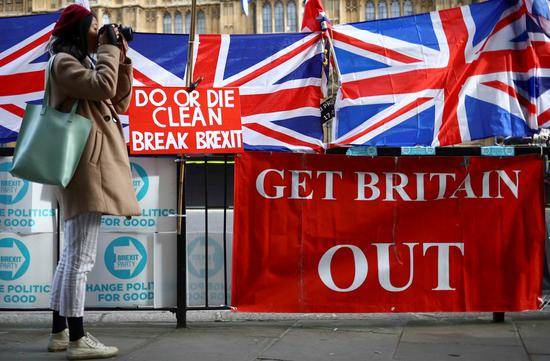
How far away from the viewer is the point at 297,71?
5.11 metres

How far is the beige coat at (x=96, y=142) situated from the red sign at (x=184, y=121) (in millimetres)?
694

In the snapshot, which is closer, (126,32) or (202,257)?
(126,32)

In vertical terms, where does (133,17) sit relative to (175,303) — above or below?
above

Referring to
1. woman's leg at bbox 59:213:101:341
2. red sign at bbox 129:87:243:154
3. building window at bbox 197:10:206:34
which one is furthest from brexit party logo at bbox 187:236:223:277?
building window at bbox 197:10:206:34

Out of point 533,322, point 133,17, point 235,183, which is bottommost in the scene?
point 533,322

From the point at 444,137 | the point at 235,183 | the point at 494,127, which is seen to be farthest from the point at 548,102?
the point at 235,183

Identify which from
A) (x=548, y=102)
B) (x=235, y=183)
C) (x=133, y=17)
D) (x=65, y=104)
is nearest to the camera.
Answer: (x=65, y=104)

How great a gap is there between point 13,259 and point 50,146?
1.58 m

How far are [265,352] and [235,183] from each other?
1.26m

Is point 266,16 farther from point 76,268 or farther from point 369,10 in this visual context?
point 76,268

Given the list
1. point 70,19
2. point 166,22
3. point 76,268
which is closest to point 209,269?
point 76,268

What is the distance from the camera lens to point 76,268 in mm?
3680

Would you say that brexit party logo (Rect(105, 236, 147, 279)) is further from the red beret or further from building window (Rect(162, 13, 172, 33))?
building window (Rect(162, 13, 172, 33))

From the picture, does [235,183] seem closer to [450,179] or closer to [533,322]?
[450,179]
